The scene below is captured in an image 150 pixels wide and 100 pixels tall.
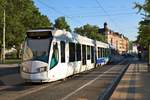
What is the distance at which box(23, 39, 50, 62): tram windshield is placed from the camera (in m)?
21.6

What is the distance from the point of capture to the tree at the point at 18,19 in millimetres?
76750

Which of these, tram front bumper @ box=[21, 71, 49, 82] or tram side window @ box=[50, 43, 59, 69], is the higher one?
tram side window @ box=[50, 43, 59, 69]

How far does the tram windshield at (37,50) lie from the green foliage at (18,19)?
50.7m

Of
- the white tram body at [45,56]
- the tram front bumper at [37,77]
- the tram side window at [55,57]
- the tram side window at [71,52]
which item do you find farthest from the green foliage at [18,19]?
the tram front bumper at [37,77]

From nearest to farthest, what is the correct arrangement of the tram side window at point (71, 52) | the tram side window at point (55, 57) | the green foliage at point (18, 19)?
the tram side window at point (55, 57)
the tram side window at point (71, 52)
the green foliage at point (18, 19)

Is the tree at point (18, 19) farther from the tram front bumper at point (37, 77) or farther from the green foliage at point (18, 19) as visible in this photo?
the tram front bumper at point (37, 77)

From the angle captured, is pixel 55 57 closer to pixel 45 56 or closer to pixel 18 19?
pixel 45 56

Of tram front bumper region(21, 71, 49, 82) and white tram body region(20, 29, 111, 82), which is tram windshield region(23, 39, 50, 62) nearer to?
white tram body region(20, 29, 111, 82)

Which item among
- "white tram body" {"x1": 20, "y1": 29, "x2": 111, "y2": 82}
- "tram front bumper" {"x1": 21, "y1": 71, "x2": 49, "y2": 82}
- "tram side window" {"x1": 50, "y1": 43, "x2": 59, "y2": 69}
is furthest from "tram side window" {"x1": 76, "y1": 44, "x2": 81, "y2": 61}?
"tram front bumper" {"x1": 21, "y1": 71, "x2": 49, "y2": 82}

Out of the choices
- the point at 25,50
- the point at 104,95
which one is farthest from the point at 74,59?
the point at 104,95

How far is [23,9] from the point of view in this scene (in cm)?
8425

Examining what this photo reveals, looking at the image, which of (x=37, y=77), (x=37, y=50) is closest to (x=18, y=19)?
(x=37, y=50)

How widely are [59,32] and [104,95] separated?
7.66 m

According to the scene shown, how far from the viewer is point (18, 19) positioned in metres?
79.4
